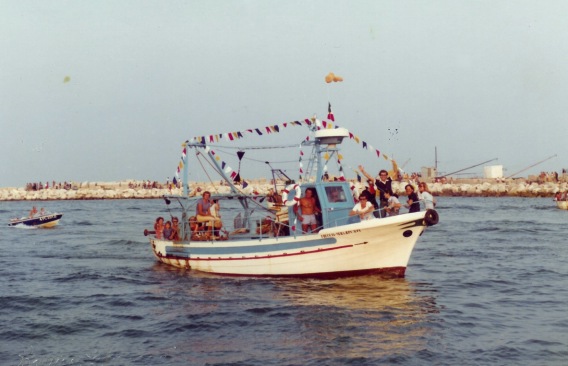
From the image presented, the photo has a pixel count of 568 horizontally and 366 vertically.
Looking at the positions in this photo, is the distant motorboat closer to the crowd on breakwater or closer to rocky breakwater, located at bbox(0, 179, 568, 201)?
the crowd on breakwater

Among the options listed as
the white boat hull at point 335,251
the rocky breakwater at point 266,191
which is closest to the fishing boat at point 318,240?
the white boat hull at point 335,251

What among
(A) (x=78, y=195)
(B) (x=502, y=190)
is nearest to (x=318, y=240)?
(B) (x=502, y=190)

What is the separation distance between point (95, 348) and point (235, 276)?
755 centimetres

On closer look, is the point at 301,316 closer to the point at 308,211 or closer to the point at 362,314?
the point at 362,314

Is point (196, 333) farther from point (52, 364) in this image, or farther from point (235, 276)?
point (235, 276)

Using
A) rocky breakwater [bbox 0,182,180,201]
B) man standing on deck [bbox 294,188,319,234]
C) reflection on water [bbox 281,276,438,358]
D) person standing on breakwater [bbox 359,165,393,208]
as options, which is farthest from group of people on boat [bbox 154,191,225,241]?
rocky breakwater [bbox 0,182,180,201]

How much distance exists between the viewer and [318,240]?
17062mm

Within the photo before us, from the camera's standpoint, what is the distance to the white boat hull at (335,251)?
16.5 meters

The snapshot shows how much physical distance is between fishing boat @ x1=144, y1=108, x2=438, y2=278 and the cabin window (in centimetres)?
3

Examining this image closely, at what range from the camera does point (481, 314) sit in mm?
13969

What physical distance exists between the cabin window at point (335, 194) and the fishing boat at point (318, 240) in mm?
31

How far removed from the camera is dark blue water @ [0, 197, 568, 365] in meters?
11.0

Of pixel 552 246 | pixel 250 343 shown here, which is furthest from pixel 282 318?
pixel 552 246

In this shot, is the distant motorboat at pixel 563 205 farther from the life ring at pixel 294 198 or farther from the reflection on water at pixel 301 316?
the life ring at pixel 294 198
